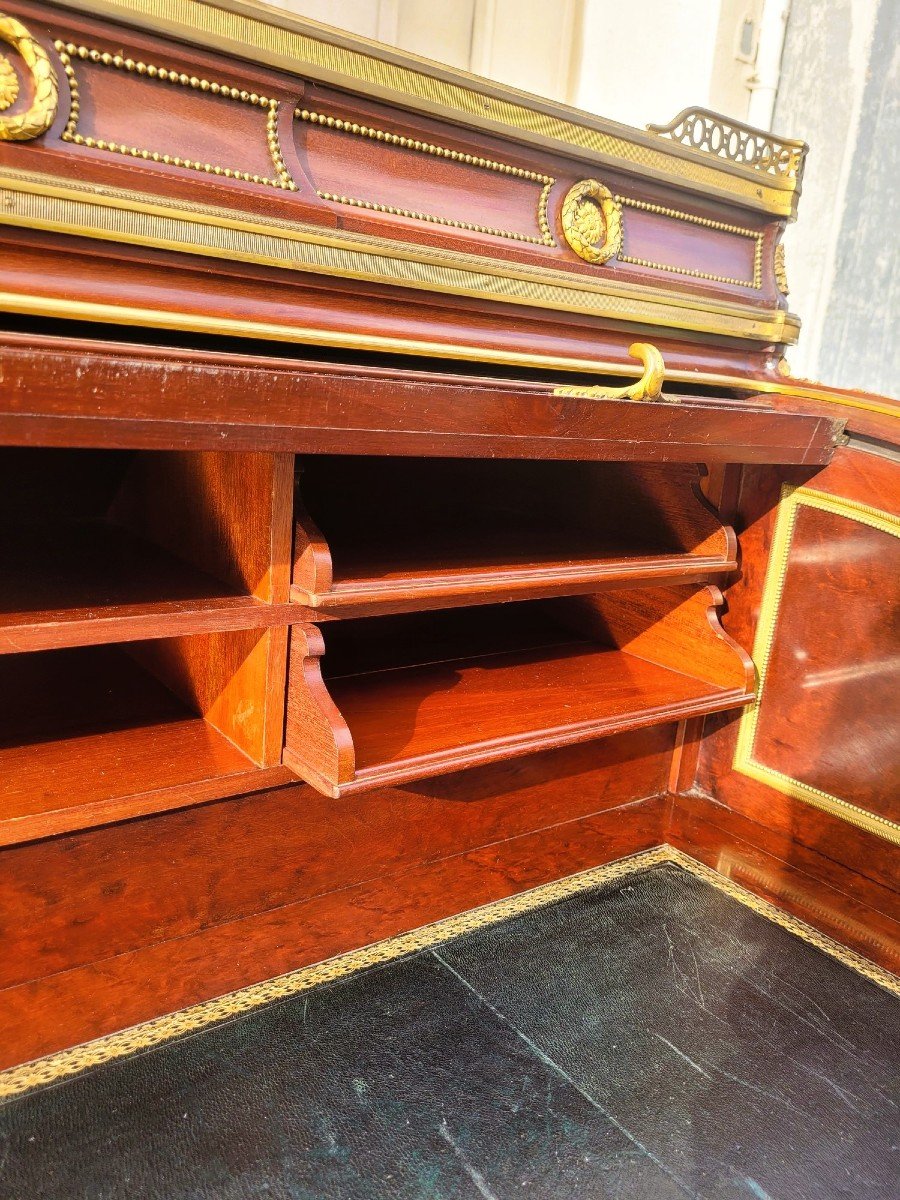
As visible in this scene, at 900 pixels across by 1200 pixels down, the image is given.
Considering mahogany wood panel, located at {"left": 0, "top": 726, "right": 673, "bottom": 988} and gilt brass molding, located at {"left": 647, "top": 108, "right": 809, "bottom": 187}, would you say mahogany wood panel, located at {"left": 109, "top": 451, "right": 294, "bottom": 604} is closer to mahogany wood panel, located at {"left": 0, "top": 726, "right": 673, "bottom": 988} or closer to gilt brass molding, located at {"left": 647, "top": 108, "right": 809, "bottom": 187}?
mahogany wood panel, located at {"left": 0, "top": 726, "right": 673, "bottom": 988}

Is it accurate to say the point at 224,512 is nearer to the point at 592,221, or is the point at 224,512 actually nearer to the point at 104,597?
the point at 104,597

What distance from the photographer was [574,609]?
1642mm

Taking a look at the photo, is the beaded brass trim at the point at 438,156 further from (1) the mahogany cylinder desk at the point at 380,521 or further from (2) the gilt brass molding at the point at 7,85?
(2) the gilt brass molding at the point at 7,85

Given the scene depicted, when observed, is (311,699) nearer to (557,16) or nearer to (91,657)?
(91,657)

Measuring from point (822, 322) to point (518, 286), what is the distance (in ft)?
5.96

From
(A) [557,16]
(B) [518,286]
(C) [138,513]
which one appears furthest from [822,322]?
(C) [138,513]

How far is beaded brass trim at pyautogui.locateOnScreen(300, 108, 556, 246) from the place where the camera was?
3.61 feet

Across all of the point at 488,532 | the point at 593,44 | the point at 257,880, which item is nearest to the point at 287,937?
the point at 257,880

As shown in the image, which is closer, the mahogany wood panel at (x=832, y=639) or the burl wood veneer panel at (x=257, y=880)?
the burl wood veneer panel at (x=257, y=880)

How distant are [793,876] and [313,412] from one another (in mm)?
1119

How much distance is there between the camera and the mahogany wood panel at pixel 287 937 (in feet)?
3.36

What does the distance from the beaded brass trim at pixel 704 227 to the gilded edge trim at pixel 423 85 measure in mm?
41

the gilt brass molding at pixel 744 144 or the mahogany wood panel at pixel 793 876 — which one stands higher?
the gilt brass molding at pixel 744 144

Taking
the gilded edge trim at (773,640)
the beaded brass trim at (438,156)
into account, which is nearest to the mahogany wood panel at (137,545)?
the beaded brass trim at (438,156)
